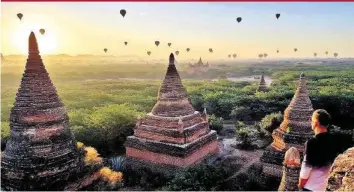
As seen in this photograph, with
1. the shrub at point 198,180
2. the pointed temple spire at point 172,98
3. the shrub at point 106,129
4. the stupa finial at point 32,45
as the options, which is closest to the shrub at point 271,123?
the pointed temple spire at point 172,98

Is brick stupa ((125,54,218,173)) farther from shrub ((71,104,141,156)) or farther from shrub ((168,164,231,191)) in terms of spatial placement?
shrub ((71,104,141,156))

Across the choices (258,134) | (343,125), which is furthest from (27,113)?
(343,125)

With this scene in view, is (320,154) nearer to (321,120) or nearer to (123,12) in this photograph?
(321,120)

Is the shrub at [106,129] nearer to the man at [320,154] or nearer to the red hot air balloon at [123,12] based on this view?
the red hot air balloon at [123,12]

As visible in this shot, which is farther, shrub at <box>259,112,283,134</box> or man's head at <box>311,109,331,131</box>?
shrub at <box>259,112,283,134</box>

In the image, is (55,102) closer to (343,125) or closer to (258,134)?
(258,134)

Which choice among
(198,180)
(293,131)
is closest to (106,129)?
(198,180)

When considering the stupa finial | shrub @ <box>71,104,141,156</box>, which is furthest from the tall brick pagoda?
the stupa finial
